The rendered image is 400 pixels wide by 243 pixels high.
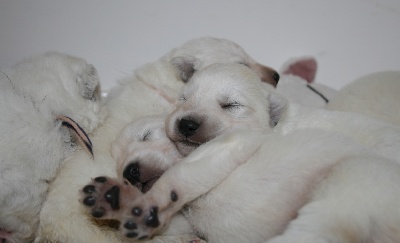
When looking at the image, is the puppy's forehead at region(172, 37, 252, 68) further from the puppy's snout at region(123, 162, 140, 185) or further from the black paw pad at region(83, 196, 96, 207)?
the black paw pad at region(83, 196, 96, 207)

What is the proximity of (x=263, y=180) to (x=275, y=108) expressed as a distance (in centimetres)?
68

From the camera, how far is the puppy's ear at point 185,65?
303 cm

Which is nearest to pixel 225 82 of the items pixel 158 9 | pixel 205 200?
pixel 205 200

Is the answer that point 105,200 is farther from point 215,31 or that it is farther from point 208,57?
point 215,31

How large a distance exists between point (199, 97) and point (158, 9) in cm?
149

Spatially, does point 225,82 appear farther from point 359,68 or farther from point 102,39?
point 359,68

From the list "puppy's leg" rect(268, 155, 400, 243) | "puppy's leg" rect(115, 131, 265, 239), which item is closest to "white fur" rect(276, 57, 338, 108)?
"puppy's leg" rect(115, 131, 265, 239)

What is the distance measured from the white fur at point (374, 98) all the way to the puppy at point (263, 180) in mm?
381

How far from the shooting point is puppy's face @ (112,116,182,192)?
7.19 ft

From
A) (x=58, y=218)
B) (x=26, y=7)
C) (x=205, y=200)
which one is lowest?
(x=58, y=218)

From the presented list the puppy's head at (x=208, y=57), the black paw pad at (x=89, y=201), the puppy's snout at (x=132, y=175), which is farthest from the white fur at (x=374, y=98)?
the black paw pad at (x=89, y=201)

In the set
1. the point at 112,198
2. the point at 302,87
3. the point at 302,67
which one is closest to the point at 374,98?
the point at 302,87

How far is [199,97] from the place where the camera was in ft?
8.01

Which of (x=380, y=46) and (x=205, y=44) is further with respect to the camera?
(x=380, y=46)
